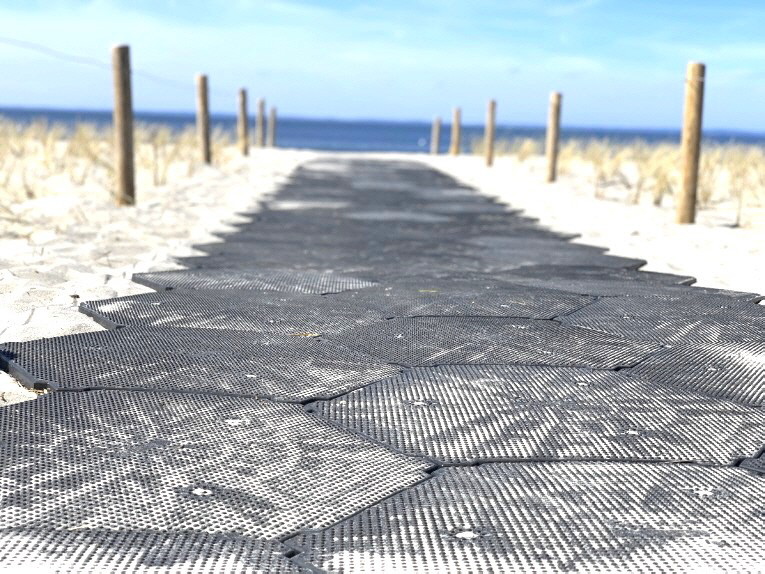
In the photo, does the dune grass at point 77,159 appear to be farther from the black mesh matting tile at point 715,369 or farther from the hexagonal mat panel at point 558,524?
the hexagonal mat panel at point 558,524

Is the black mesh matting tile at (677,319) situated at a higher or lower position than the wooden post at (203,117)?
lower

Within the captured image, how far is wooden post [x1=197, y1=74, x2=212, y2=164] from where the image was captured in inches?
541

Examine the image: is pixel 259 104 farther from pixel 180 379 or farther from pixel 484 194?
pixel 180 379

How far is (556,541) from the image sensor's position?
5.98 ft

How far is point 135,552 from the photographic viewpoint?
172 cm

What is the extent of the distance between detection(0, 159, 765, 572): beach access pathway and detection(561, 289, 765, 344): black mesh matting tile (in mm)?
18

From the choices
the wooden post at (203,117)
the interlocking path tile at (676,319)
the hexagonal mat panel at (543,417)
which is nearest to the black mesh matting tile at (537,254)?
the interlocking path tile at (676,319)

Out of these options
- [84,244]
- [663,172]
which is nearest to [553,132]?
[663,172]

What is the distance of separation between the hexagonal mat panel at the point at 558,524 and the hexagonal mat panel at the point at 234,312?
1518 millimetres

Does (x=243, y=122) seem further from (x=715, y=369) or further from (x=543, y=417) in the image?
(x=543, y=417)

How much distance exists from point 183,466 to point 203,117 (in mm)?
12217

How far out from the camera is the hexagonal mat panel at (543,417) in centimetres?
236

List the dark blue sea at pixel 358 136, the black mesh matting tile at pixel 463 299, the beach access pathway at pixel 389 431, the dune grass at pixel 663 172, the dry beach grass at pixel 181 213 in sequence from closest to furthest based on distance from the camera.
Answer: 1. the beach access pathway at pixel 389 431
2. the black mesh matting tile at pixel 463 299
3. the dry beach grass at pixel 181 213
4. the dune grass at pixel 663 172
5. the dark blue sea at pixel 358 136

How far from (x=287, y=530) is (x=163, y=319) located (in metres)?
1.91
